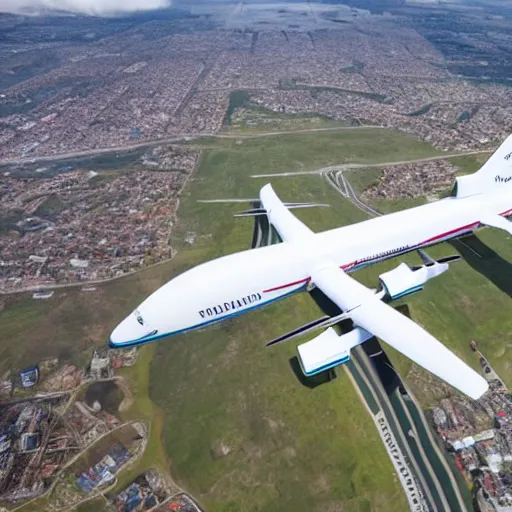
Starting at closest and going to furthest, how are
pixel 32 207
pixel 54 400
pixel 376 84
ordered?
pixel 54 400 → pixel 32 207 → pixel 376 84

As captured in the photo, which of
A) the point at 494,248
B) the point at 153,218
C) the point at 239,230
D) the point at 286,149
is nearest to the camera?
the point at 494,248

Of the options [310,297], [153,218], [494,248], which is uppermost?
[494,248]

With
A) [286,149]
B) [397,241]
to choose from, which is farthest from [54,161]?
[397,241]

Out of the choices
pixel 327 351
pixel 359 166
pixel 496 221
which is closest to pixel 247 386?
pixel 327 351

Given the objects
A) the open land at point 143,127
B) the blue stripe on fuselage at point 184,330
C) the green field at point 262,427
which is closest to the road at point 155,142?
the open land at point 143,127

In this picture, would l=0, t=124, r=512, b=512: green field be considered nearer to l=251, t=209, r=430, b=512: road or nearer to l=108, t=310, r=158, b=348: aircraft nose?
l=251, t=209, r=430, b=512: road

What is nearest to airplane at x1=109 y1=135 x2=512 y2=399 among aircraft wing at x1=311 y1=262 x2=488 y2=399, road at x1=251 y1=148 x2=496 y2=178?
aircraft wing at x1=311 y1=262 x2=488 y2=399

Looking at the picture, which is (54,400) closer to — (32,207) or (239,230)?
(239,230)
